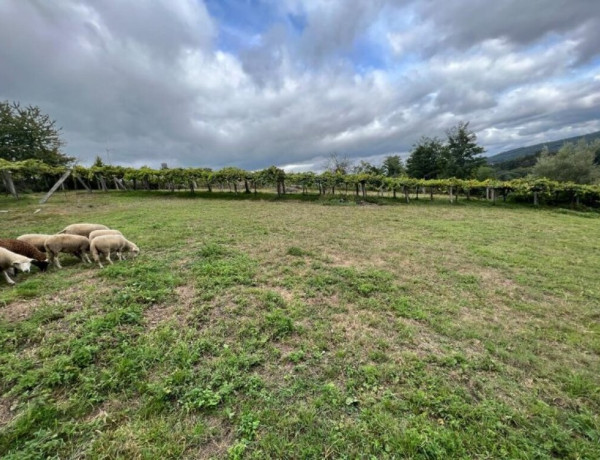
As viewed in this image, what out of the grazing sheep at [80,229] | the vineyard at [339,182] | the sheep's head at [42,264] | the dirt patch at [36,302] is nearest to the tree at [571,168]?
the vineyard at [339,182]

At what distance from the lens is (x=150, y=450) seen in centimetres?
229

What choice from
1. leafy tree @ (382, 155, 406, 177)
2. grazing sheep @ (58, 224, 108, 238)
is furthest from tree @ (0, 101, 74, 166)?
leafy tree @ (382, 155, 406, 177)

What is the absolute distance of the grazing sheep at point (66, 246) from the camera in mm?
6134

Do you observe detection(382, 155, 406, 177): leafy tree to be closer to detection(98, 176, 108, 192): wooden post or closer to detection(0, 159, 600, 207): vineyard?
detection(0, 159, 600, 207): vineyard

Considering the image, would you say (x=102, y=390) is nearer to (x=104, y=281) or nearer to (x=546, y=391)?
(x=104, y=281)

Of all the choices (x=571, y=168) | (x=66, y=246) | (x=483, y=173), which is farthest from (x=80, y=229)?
(x=483, y=173)

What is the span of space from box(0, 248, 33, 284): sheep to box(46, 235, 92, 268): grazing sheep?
69 centimetres

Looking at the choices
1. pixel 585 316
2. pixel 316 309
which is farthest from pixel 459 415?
pixel 585 316

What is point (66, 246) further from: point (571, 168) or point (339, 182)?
point (571, 168)

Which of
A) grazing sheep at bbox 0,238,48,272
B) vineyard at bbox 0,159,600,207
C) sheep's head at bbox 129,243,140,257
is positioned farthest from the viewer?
vineyard at bbox 0,159,600,207

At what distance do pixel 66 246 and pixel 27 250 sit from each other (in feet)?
2.42

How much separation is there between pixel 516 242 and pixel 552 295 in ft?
18.6

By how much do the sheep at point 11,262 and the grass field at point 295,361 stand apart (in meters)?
0.27

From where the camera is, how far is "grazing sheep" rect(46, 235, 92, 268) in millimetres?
6134
